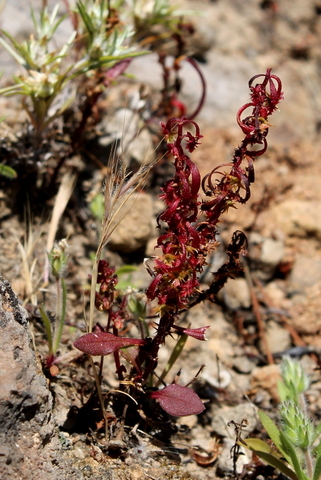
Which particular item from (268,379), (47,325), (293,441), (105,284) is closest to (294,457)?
(293,441)

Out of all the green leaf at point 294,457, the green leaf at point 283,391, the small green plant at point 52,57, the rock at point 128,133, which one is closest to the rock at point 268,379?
the green leaf at point 283,391

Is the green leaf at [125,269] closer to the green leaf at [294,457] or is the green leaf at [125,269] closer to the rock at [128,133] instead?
the rock at [128,133]

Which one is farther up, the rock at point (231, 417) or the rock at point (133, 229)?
the rock at point (133, 229)

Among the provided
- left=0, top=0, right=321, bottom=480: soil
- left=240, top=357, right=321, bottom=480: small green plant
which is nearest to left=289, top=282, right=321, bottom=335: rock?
left=0, top=0, right=321, bottom=480: soil

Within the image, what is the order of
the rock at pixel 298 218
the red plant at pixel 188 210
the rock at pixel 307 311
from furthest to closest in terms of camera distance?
the rock at pixel 298 218, the rock at pixel 307 311, the red plant at pixel 188 210

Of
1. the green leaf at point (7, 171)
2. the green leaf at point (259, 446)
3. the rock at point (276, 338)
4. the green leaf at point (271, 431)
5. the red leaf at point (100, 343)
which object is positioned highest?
the green leaf at point (7, 171)

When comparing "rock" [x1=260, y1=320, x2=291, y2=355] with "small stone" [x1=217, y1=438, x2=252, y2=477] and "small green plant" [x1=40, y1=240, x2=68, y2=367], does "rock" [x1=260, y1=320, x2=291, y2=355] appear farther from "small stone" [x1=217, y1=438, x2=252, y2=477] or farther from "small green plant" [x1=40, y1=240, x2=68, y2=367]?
"small green plant" [x1=40, y1=240, x2=68, y2=367]

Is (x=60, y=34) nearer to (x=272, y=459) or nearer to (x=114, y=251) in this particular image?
(x=114, y=251)

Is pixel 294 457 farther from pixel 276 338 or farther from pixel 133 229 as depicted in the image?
pixel 133 229
